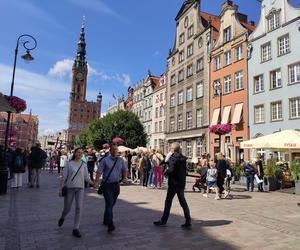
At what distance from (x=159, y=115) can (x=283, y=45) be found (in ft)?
87.6

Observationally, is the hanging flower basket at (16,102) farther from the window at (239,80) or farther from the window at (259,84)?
the window at (239,80)

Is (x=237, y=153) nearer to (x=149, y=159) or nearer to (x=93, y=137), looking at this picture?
(x=149, y=159)

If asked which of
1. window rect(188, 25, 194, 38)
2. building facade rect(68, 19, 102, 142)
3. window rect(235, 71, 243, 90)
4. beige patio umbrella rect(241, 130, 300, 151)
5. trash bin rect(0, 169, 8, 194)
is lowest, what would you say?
trash bin rect(0, 169, 8, 194)

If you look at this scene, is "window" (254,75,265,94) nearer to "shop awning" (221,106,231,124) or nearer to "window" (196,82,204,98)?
"shop awning" (221,106,231,124)

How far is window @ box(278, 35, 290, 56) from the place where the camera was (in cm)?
2592

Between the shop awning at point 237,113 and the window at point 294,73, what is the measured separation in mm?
5672

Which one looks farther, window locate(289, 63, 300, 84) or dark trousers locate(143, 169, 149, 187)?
window locate(289, 63, 300, 84)

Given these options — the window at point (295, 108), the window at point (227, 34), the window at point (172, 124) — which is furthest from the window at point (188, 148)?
the window at point (295, 108)

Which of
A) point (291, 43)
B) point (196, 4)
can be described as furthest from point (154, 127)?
point (291, 43)

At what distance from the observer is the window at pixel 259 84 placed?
93.2 feet

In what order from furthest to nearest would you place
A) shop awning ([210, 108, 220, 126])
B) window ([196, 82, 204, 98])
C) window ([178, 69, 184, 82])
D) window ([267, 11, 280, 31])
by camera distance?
window ([178, 69, 184, 82])
window ([196, 82, 204, 98])
shop awning ([210, 108, 220, 126])
window ([267, 11, 280, 31])

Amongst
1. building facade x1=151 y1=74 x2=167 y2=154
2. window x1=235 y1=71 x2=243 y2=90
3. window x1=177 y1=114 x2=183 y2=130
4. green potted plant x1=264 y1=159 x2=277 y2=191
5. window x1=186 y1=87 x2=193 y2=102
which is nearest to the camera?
green potted plant x1=264 y1=159 x2=277 y2=191

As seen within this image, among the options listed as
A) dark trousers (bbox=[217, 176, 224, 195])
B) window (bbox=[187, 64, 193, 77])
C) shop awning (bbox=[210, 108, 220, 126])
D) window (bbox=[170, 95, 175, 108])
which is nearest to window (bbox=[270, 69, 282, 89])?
shop awning (bbox=[210, 108, 220, 126])

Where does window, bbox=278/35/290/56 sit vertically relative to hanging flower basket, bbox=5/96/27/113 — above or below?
above
